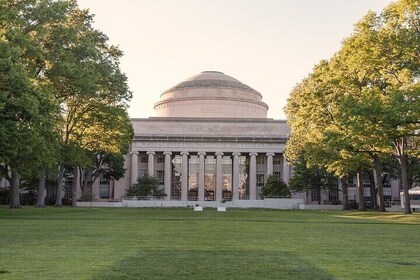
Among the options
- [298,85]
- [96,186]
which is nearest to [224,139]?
[96,186]

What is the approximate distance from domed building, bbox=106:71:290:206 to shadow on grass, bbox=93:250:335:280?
9671 centimetres

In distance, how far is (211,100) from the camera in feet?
410

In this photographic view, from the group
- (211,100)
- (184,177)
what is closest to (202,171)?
(184,177)

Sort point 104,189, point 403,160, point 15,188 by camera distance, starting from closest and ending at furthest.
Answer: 1. point 403,160
2. point 15,188
3. point 104,189

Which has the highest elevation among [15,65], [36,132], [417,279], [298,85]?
[298,85]

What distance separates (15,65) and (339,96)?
92.2 ft

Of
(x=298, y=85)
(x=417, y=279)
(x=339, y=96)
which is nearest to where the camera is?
(x=417, y=279)

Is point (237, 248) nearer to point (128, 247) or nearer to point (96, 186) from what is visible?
point (128, 247)

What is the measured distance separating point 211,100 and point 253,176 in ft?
69.5

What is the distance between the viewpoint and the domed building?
11269 centimetres

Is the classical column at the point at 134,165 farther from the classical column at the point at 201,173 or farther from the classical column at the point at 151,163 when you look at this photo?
the classical column at the point at 201,173

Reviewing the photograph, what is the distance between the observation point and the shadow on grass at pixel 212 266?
1033 centimetres

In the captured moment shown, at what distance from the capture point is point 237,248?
1529 cm

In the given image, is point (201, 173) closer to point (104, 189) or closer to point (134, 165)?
point (134, 165)
